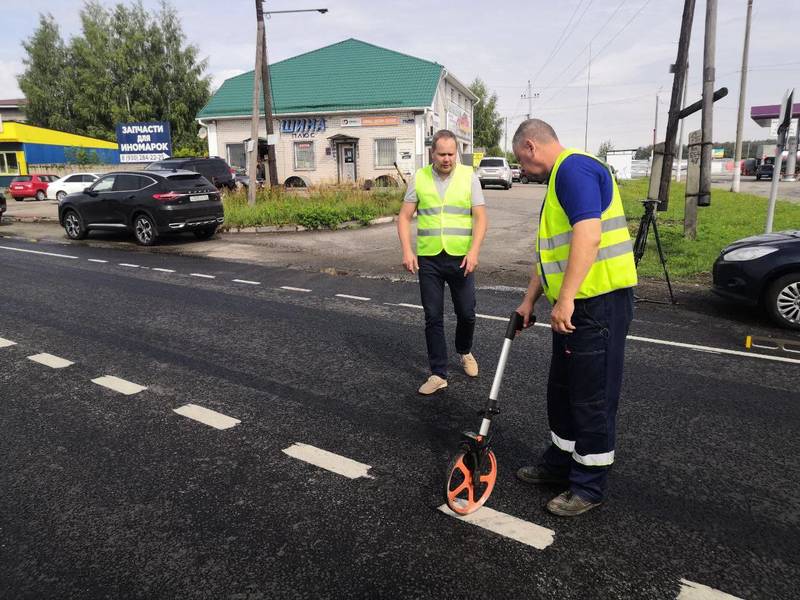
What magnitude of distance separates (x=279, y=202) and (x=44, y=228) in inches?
301

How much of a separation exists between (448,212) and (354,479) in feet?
7.13

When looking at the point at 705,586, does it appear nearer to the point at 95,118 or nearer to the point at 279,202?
the point at 279,202

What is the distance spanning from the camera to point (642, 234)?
862 cm

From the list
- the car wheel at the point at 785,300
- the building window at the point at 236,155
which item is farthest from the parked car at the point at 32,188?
the car wheel at the point at 785,300

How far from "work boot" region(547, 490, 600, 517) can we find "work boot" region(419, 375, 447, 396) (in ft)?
5.72

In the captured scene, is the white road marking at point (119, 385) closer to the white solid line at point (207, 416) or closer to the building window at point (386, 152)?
the white solid line at point (207, 416)

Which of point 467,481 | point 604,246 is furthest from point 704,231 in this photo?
point 467,481


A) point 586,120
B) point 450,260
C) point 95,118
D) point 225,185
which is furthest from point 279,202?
point 586,120

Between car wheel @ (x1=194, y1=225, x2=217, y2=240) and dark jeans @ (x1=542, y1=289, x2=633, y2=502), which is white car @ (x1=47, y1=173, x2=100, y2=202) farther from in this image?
dark jeans @ (x1=542, y1=289, x2=633, y2=502)

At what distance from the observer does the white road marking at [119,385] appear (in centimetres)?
475

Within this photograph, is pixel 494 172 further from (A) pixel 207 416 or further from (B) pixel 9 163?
(B) pixel 9 163

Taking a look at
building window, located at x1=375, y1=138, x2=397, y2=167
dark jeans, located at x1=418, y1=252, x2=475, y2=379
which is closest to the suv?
building window, located at x1=375, y1=138, x2=397, y2=167

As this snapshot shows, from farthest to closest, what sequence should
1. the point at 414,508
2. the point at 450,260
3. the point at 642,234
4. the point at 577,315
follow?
1. the point at 642,234
2. the point at 450,260
3. the point at 414,508
4. the point at 577,315

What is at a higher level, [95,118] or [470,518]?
[95,118]
